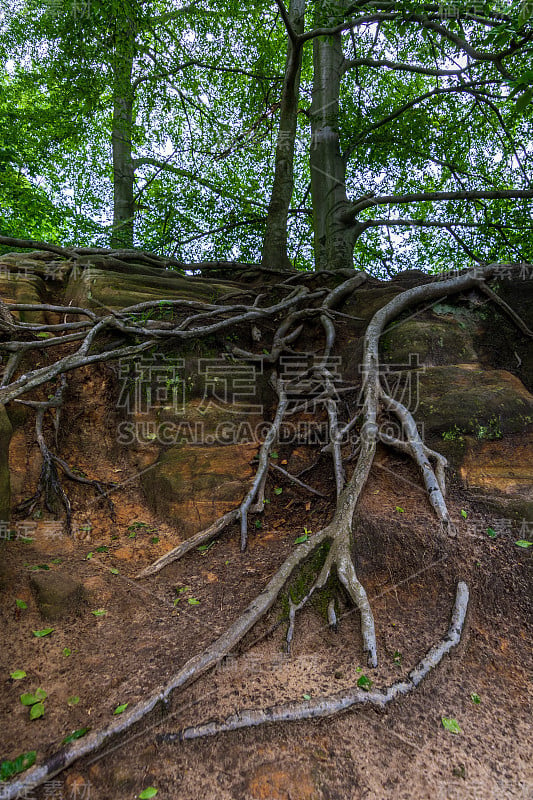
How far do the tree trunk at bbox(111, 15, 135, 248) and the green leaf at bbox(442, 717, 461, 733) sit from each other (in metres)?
7.68

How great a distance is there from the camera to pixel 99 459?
3.95 m

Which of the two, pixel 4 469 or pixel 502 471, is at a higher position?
pixel 4 469

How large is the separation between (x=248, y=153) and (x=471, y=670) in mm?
11059

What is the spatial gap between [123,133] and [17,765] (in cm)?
1169

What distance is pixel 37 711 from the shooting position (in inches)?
75.5

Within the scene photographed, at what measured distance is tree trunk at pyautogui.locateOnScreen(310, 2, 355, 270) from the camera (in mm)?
6660

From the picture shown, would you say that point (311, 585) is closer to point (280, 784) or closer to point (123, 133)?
point (280, 784)

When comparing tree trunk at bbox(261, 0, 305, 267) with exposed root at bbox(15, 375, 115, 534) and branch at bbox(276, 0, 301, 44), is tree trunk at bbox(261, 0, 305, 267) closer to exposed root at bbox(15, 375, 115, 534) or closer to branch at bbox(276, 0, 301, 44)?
branch at bbox(276, 0, 301, 44)

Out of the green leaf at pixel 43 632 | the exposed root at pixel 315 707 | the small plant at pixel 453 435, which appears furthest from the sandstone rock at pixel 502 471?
the green leaf at pixel 43 632

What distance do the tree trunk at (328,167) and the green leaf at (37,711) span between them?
20.3 feet

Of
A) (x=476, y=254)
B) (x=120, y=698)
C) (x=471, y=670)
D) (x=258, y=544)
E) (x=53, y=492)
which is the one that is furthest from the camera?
(x=476, y=254)

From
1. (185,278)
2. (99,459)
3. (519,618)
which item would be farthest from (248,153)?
(519,618)

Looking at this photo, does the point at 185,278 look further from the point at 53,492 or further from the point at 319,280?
the point at 53,492

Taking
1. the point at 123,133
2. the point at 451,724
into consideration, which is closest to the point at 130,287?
the point at 451,724
